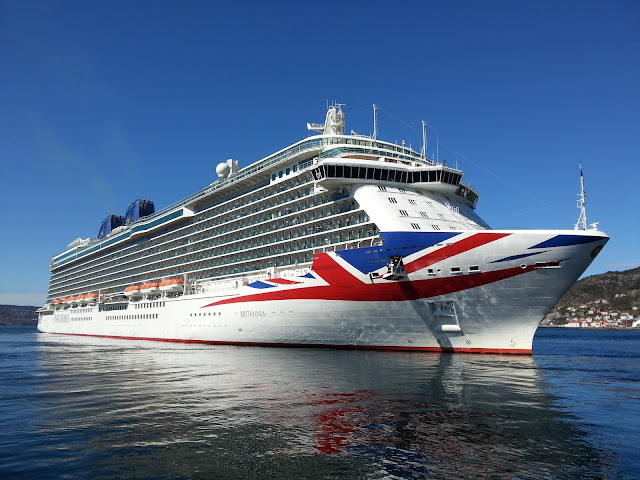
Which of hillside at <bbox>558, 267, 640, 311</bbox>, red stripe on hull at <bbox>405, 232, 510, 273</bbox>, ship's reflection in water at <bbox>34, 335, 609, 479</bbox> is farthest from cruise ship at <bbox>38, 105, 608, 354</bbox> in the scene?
hillside at <bbox>558, 267, 640, 311</bbox>

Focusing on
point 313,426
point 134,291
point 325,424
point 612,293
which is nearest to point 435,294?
point 325,424

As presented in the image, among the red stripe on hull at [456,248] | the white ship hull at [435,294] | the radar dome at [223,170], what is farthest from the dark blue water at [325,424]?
the radar dome at [223,170]

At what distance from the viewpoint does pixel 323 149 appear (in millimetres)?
33219

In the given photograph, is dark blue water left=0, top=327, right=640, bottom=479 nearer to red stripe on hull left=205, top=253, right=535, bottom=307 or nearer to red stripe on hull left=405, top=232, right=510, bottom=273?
red stripe on hull left=205, top=253, right=535, bottom=307

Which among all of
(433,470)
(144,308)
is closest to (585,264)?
(433,470)

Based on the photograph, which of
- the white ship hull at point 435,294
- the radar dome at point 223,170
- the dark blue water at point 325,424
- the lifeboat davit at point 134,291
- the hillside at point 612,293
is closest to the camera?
the dark blue water at point 325,424

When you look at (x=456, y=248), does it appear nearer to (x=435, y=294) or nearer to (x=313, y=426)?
(x=435, y=294)

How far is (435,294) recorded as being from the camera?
938 inches

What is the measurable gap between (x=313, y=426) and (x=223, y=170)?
3920 cm

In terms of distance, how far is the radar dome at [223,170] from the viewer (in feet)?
155

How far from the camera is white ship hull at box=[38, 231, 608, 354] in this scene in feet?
73.3

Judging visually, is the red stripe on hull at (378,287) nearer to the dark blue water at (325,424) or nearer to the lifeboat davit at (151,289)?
the dark blue water at (325,424)

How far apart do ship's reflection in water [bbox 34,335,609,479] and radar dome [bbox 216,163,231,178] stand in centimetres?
2973

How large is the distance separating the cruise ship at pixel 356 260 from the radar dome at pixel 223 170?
0.48 ft
